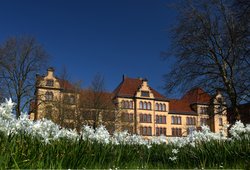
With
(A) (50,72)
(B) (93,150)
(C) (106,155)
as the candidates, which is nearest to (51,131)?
(B) (93,150)

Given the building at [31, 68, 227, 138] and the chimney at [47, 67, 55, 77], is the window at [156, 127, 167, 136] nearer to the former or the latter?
the building at [31, 68, 227, 138]

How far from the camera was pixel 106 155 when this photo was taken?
6758 mm

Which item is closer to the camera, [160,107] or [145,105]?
[145,105]

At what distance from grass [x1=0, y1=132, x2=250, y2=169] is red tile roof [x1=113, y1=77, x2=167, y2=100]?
48702 millimetres

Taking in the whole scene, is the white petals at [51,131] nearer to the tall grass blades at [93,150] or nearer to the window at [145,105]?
the tall grass blades at [93,150]

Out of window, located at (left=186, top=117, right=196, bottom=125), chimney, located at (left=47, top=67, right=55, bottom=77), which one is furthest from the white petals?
window, located at (left=186, top=117, right=196, bottom=125)

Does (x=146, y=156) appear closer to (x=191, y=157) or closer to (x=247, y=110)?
(x=191, y=157)

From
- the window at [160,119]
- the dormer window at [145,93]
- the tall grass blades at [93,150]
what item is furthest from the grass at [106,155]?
the window at [160,119]

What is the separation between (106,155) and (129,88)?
5340 cm

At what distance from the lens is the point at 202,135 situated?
9.22 meters

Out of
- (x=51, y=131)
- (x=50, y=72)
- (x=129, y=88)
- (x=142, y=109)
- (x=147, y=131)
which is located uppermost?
(x=50, y=72)

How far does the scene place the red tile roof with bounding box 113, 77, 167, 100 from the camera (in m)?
58.1

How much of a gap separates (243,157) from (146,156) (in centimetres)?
280

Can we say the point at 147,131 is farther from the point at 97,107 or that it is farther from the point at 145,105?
the point at 97,107
